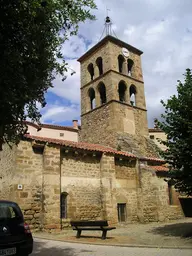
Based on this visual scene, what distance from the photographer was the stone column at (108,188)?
15.0 metres

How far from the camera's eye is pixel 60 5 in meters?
5.55

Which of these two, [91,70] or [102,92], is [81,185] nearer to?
[102,92]

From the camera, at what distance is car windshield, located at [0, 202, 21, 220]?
6024 millimetres

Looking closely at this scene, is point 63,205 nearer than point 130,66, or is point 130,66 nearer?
point 63,205

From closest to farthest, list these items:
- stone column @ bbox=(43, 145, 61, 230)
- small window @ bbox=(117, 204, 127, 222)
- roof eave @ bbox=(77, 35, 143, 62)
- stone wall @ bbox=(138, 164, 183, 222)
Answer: stone column @ bbox=(43, 145, 61, 230) < small window @ bbox=(117, 204, 127, 222) < stone wall @ bbox=(138, 164, 183, 222) < roof eave @ bbox=(77, 35, 143, 62)

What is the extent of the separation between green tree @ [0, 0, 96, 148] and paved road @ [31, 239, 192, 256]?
3582mm

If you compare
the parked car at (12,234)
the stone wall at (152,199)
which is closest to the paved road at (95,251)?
the parked car at (12,234)

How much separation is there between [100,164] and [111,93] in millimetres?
8185

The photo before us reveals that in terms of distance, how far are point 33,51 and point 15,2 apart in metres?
0.90

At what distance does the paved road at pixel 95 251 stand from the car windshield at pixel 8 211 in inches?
69.6

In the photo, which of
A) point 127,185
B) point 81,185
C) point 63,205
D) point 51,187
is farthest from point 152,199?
point 51,187

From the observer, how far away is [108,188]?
1558 cm

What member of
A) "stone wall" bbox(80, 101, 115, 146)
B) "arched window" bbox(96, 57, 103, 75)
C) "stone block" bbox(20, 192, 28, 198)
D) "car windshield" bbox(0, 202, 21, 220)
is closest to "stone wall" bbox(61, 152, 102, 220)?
"stone block" bbox(20, 192, 28, 198)

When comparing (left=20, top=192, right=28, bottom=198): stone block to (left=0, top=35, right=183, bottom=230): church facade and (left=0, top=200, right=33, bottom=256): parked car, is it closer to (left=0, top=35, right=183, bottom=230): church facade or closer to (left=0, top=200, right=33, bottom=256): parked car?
(left=0, top=35, right=183, bottom=230): church facade
